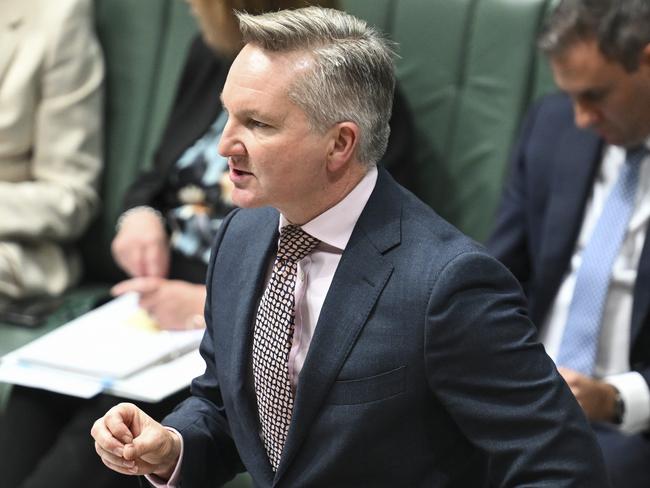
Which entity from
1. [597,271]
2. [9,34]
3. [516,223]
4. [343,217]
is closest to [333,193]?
[343,217]

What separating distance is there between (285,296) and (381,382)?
171 millimetres

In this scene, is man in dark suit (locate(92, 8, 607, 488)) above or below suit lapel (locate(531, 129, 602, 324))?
above

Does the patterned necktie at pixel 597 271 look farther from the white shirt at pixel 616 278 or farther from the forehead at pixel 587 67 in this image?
the forehead at pixel 587 67

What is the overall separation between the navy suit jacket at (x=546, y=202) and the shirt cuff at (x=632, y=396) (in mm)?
54

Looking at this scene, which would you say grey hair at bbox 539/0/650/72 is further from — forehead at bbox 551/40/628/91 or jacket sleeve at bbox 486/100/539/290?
jacket sleeve at bbox 486/100/539/290

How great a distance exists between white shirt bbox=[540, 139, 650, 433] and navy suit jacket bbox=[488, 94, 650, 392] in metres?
0.02

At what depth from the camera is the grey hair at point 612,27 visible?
2029mm

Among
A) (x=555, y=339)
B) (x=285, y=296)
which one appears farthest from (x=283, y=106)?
(x=555, y=339)

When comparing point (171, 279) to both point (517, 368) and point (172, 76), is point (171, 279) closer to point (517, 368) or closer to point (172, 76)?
point (172, 76)

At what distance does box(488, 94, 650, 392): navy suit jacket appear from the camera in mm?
2176

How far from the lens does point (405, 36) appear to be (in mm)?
2635

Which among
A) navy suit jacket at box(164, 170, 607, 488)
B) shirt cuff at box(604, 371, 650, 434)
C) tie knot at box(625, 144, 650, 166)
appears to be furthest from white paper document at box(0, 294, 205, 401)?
tie knot at box(625, 144, 650, 166)

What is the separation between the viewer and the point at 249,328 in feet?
4.66

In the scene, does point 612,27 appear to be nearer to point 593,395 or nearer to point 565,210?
point 565,210
